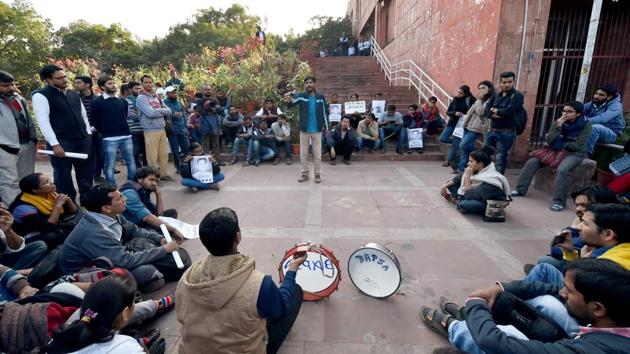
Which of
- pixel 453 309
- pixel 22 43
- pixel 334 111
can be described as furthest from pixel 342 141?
pixel 22 43

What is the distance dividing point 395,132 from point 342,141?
6.20 feet

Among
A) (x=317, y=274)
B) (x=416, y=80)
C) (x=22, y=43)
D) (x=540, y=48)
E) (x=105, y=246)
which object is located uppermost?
(x=22, y=43)

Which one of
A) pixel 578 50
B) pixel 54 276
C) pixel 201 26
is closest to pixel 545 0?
pixel 578 50

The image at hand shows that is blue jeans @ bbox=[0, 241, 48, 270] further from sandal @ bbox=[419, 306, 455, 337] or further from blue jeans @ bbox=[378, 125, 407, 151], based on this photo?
blue jeans @ bbox=[378, 125, 407, 151]

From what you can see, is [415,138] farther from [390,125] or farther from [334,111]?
[334,111]

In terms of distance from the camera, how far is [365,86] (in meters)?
13.5

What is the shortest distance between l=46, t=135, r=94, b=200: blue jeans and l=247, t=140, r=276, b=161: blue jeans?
12.1 feet

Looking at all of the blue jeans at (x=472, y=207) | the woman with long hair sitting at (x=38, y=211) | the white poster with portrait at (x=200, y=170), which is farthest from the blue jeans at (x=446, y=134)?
the woman with long hair sitting at (x=38, y=211)

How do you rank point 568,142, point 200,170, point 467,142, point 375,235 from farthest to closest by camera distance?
point 467,142 → point 200,170 → point 568,142 → point 375,235

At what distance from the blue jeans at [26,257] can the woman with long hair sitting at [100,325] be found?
6.13 ft

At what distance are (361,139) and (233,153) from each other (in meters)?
3.49

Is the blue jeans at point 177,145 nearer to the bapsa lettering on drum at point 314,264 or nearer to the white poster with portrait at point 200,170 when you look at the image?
the white poster with portrait at point 200,170

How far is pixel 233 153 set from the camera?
8.30 metres

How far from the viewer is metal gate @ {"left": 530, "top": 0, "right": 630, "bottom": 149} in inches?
287
